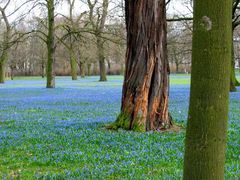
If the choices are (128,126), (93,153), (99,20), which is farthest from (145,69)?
(99,20)

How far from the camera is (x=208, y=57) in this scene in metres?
2.95

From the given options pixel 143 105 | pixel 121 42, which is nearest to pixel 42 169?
pixel 143 105

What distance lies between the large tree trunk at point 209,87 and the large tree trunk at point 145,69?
21.1ft

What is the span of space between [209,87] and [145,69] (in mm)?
6641

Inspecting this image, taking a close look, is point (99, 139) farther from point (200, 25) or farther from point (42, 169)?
point (200, 25)

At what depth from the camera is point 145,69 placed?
31.5ft

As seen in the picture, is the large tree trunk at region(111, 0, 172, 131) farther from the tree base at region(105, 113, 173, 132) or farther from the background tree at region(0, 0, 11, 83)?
the background tree at region(0, 0, 11, 83)

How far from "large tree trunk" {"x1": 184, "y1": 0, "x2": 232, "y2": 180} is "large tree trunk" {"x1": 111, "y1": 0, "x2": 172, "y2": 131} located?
6.44m

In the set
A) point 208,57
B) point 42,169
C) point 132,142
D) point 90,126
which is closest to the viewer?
point 208,57

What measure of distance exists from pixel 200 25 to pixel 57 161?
3849mm

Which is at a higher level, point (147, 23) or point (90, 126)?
point (147, 23)

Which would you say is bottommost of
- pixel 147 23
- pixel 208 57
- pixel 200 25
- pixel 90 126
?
pixel 90 126

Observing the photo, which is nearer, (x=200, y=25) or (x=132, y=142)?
(x=200, y=25)

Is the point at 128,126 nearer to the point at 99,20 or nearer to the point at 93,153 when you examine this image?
the point at 93,153
